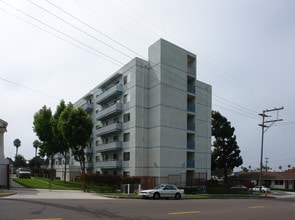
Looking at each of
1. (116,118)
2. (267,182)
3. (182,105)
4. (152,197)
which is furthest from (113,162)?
(267,182)

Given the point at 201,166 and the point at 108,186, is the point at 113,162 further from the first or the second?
the point at 201,166

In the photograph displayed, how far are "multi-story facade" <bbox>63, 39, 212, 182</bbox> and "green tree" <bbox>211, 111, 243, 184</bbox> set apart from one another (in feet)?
42.0

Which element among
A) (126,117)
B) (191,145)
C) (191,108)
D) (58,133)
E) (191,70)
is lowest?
(191,145)

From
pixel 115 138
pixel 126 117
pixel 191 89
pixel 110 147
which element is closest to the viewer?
pixel 126 117

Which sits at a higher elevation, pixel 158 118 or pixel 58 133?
pixel 158 118

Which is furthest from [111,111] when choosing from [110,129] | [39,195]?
[39,195]

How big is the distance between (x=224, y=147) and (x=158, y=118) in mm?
25334

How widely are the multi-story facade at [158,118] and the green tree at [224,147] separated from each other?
12812 mm

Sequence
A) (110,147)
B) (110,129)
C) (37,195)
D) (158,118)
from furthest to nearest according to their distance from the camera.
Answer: (110,129) → (110,147) → (158,118) → (37,195)

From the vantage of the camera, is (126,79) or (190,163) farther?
(126,79)

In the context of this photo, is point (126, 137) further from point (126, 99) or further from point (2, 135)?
point (2, 135)

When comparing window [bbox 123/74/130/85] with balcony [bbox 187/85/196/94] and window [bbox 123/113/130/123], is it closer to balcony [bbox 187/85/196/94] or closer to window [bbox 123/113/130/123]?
window [bbox 123/113/130/123]

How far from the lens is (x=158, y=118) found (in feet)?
152

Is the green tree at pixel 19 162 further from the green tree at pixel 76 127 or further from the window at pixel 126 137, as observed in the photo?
the green tree at pixel 76 127
